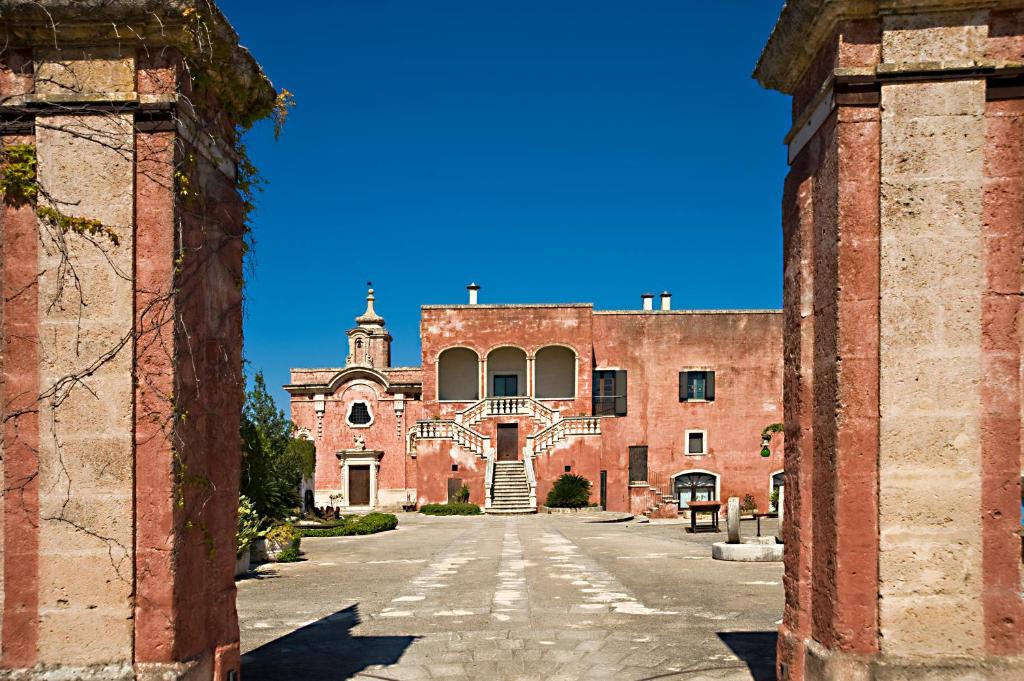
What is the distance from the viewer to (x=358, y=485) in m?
37.2

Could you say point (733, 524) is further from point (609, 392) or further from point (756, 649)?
point (609, 392)

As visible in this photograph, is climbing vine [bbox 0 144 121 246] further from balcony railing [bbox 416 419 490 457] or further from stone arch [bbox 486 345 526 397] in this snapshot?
stone arch [bbox 486 345 526 397]

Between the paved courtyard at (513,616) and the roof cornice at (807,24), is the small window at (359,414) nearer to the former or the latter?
the paved courtyard at (513,616)

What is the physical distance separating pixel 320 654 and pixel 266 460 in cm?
1043

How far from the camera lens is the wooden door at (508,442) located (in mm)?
33344

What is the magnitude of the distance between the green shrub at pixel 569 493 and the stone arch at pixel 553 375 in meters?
6.13

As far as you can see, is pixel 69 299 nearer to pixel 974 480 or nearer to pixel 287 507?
pixel 974 480

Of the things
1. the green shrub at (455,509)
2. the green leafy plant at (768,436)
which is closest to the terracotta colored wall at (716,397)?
the green shrub at (455,509)

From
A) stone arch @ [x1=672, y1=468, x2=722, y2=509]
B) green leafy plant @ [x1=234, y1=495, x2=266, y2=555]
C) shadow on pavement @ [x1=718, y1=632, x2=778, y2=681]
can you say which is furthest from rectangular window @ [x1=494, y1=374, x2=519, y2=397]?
shadow on pavement @ [x1=718, y1=632, x2=778, y2=681]

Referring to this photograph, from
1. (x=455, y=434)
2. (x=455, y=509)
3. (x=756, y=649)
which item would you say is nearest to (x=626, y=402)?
(x=455, y=434)

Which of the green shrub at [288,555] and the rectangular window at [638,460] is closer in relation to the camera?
the green shrub at [288,555]

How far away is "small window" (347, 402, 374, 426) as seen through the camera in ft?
124

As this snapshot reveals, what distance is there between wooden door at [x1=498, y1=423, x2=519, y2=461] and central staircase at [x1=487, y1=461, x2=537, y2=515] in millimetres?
817

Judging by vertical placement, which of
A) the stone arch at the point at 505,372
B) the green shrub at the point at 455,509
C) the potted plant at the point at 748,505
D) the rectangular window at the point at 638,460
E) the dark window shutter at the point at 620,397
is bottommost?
the potted plant at the point at 748,505
